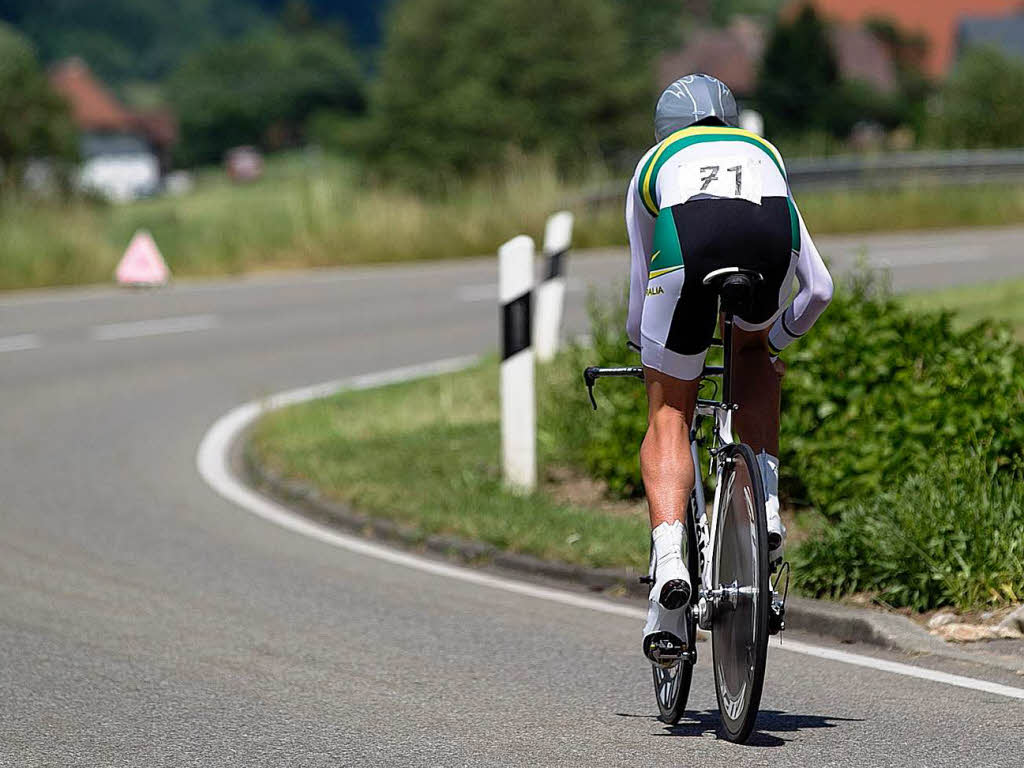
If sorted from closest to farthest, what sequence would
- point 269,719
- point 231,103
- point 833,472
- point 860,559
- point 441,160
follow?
point 269,719
point 860,559
point 833,472
point 441,160
point 231,103

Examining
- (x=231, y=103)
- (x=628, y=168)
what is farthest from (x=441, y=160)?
(x=231, y=103)

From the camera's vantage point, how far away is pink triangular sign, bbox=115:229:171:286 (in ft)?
69.4

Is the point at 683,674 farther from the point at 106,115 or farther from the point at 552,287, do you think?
the point at 106,115

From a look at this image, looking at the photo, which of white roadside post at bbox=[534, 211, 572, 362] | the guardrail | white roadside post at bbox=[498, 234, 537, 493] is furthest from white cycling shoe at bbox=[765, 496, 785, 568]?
the guardrail

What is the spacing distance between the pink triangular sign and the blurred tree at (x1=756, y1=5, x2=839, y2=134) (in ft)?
225

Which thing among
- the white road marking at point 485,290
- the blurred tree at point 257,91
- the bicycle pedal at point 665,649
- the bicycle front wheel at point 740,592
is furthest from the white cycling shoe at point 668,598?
the blurred tree at point 257,91

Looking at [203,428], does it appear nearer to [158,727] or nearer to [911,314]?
[911,314]

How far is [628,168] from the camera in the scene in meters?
28.4

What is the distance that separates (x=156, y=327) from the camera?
702 inches

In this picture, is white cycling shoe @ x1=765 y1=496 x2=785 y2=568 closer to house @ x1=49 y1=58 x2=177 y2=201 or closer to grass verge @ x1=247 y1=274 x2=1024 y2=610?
grass verge @ x1=247 y1=274 x2=1024 y2=610

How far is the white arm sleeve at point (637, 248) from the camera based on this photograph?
5.23 metres

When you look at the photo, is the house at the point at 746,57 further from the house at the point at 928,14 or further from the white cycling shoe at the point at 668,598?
the white cycling shoe at the point at 668,598

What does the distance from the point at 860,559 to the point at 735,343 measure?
2.19 metres

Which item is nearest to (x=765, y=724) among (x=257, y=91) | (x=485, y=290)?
(x=485, y=290)
